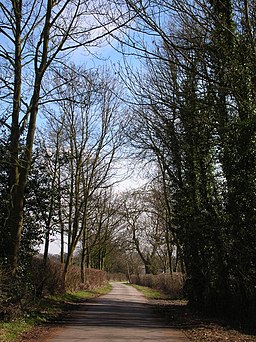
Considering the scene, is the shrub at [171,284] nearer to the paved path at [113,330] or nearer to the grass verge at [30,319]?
the grass verge at [30,319]

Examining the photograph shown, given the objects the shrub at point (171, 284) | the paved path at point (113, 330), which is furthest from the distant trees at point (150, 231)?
the paved path at point (113, 330)

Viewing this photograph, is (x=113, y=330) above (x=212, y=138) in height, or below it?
below

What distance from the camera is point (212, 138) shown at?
13.9 meters

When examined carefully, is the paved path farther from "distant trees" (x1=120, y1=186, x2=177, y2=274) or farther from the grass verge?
"distant trees" (x1=120, y1=186, x2=177, y2=274)

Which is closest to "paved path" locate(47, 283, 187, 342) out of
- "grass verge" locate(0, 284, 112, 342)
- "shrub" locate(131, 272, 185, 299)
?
"grass verge" locate(0, 284, 112, 342)

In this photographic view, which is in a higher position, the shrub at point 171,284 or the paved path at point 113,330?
the shrub at point 171,284

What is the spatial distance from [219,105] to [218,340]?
6.19m

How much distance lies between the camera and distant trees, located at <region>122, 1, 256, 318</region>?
1095 cm

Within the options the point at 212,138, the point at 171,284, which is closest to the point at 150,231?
the point at 171,284

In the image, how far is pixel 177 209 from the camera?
18.2 meters

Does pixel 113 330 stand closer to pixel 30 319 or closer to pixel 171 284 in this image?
pixel 30 319

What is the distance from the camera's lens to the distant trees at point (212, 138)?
35.9 ft

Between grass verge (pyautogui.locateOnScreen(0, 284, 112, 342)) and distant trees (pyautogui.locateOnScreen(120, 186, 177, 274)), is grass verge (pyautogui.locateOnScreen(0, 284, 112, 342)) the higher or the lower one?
the lower one

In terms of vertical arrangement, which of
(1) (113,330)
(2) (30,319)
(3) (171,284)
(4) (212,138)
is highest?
(4) (212,138)
